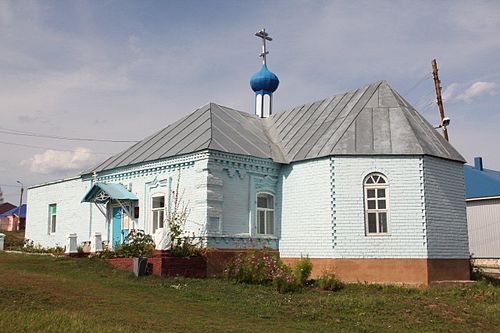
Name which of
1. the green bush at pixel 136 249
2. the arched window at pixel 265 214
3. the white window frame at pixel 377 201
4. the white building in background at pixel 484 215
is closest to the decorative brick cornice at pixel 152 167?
the arched window at pixel 265 214

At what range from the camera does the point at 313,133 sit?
64.2 feet

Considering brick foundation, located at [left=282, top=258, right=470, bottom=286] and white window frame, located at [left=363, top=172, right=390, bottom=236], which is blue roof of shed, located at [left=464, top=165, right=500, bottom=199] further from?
white window frame, located at [left=363, top=172, right=390, bottom=236]

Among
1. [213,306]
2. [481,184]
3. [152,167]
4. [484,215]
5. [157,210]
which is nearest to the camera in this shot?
[213,306]

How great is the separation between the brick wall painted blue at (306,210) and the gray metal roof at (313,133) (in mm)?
484

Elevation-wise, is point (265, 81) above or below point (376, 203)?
above

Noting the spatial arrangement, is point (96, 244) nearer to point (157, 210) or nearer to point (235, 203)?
point (157, 210)

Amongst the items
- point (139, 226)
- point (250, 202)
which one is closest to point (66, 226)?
point (139, 226)

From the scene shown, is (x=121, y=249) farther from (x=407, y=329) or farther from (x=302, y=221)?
(x=407, y=329)

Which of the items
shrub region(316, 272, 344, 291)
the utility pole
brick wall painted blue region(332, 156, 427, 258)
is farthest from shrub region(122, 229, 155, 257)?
the utility pole

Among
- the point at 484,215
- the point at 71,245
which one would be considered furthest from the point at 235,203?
the point at 484,215

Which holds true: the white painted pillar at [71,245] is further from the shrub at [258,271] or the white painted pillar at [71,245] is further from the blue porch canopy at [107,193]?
the shrub at [258,271]

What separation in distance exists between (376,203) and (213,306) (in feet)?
23.1

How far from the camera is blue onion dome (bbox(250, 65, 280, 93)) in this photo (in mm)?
24812

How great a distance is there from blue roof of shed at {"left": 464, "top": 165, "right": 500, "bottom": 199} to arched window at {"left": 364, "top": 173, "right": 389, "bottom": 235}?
16.1 meters
